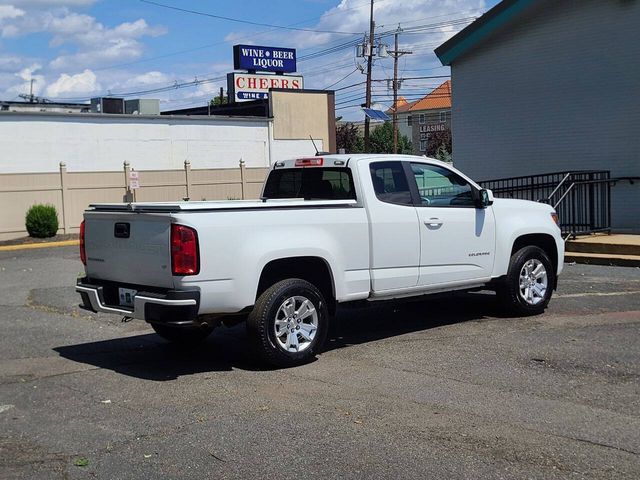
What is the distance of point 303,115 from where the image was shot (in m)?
36.2

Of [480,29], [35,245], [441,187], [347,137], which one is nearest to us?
[441,187]

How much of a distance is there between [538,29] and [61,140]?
1810 centimetres

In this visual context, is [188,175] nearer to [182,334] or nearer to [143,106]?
[143,106]

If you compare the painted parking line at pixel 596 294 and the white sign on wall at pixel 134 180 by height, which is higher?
the white sign on wall at pixel 134 180

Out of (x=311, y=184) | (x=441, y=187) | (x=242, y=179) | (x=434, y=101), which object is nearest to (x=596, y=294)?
(x=441, y=187)

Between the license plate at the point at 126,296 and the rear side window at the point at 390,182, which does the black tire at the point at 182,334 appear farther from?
the rear side window at the point at 390,182

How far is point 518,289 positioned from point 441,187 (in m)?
1.63

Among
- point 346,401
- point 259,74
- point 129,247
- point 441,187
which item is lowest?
point 346,401

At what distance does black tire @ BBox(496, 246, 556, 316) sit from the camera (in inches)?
361

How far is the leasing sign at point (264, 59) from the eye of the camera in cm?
4100

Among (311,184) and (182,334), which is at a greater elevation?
(311,184)

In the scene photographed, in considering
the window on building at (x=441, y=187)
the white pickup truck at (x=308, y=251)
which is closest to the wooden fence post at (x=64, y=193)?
the white pickup truck at (x=308, y=251)

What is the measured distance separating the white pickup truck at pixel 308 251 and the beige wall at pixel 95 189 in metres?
19.4

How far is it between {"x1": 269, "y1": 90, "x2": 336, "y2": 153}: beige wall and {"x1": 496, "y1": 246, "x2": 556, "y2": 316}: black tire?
1044 inches
